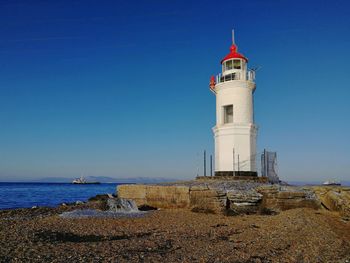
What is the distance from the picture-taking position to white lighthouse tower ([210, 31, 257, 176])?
22031mm

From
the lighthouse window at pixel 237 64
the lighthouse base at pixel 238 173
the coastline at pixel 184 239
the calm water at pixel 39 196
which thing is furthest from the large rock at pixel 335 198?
the calm water at pixel 39 196

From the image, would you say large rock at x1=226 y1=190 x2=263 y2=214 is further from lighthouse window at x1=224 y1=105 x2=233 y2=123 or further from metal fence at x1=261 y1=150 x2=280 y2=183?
lighthouse window at x1=224 y1=105 x2=233 y2=123

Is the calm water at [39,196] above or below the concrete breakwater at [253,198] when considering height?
below

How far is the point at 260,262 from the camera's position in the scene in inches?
311

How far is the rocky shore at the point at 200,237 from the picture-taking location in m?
8.22

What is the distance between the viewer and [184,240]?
399 inches

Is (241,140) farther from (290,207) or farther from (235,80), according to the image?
(290,207)

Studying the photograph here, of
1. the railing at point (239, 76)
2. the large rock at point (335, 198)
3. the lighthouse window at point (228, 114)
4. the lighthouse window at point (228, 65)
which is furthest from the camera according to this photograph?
the lighthouse window at point (228, 114)

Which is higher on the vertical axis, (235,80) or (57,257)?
(235,80)

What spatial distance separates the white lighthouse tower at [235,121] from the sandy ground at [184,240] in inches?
304

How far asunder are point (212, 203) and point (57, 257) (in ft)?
30.6

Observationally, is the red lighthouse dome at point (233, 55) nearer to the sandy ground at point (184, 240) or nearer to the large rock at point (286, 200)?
the large rock at point (286, 200)

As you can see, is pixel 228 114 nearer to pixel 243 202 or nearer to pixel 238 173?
pixel 238 173

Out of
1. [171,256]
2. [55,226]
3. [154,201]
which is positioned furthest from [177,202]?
[171,256]
